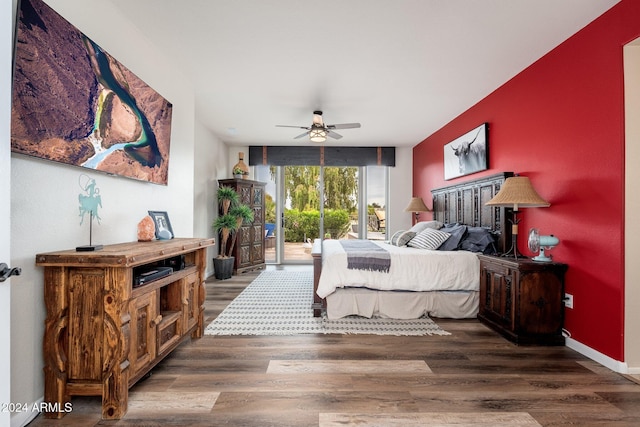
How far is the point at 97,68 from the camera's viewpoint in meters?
1.94

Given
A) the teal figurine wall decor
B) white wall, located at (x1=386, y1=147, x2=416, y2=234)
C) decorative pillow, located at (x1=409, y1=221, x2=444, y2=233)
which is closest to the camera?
the teal figurine wall decor

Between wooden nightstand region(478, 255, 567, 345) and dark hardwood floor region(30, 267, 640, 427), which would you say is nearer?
dark hardwood floor region(30, 267, 640, 427)

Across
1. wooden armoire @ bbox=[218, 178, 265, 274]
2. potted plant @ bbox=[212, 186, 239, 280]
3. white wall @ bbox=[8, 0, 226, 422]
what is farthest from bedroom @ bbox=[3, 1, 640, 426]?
wooden armoire @ bbox=[218, 178, 265, 274]


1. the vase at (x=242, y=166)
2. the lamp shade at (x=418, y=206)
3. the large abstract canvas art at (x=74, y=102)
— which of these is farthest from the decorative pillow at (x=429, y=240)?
the vase at (x=242, y=166)

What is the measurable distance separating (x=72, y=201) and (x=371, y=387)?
2184 millimetres

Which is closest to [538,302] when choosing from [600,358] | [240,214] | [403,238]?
[600,358]

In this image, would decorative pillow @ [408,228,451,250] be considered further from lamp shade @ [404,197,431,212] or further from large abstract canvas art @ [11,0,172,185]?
large abstract canvas art @ [11,0,172,185]

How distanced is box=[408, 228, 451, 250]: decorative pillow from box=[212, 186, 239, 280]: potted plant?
3.04 metres

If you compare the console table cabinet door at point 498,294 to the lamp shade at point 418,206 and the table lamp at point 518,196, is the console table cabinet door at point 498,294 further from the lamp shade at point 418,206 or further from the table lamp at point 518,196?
the lamp shade at point 418,206

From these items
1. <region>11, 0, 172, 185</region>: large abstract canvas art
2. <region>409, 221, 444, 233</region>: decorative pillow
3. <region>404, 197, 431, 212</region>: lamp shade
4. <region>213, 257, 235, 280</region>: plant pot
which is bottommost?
<region>213, 257, 235, 280</region>: plant pot

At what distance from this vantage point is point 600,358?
7.57 ft

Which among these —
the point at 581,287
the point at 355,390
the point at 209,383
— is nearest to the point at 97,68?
the point at 209,383

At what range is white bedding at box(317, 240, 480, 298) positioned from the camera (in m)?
3.27

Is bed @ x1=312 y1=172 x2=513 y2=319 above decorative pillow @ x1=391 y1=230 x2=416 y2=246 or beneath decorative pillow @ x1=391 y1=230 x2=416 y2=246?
beneath
